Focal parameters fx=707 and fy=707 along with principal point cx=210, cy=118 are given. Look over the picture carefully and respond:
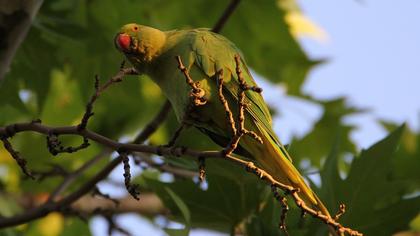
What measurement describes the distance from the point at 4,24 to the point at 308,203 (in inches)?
62.4

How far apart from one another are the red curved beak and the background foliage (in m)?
0.61

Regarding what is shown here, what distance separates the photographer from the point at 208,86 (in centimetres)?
299

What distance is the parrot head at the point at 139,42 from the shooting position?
10.4 ft

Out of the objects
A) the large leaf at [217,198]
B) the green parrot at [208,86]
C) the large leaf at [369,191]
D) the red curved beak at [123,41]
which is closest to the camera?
the green parrot at [208,86]

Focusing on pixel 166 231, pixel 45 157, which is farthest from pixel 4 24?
pixel 45 157

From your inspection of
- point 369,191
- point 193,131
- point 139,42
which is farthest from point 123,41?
point 369,191

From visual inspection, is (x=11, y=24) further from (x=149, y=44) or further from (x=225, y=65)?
(x=225, y=65)

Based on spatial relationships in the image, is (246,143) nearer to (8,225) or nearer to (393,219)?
(393,219)

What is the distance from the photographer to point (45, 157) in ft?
16.6

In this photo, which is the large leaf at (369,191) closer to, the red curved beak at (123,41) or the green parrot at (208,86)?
the green parrot at (208,86)

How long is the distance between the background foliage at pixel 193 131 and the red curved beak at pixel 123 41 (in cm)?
61

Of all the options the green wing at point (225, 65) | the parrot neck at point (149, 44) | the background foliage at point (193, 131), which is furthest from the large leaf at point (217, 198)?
the parrot neck at point (149, 44)

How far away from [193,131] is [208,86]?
0.91m

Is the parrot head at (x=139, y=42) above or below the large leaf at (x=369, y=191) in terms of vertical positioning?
above
